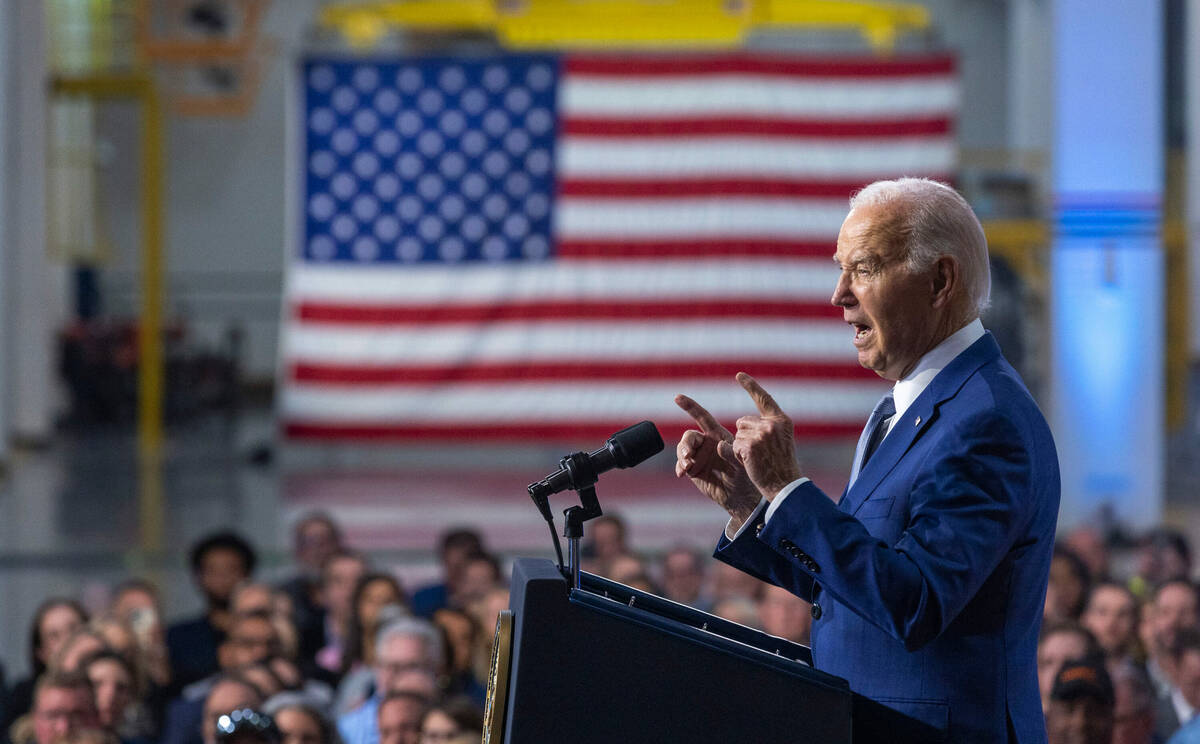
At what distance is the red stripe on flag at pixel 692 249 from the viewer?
12.2 m

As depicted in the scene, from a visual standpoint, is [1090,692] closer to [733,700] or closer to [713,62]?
[733,700]

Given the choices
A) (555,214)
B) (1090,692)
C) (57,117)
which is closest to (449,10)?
(555,214)

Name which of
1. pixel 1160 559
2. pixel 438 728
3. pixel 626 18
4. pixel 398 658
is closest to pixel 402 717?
pixel 438 728

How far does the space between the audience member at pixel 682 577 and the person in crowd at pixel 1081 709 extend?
2.77 metres

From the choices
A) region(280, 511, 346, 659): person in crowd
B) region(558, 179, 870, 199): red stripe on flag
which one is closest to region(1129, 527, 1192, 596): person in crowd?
region(280, 511, 346, 659): person in crowd

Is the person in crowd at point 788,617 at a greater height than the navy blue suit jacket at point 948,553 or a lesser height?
lesser

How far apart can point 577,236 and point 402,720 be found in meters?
8.12

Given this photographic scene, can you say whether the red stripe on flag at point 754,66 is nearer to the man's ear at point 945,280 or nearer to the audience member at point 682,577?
the audience member at point 682,577

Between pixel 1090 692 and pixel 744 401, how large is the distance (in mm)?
8085

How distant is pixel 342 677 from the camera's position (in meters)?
5.94

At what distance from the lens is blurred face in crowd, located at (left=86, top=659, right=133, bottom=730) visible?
197 inches

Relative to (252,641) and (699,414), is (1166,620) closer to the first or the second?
(252,641)

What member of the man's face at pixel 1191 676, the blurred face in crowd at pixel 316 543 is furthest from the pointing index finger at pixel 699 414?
the blurred face in crowd at pixel 316 543

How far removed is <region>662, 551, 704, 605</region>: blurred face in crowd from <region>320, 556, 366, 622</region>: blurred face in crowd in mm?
1292
